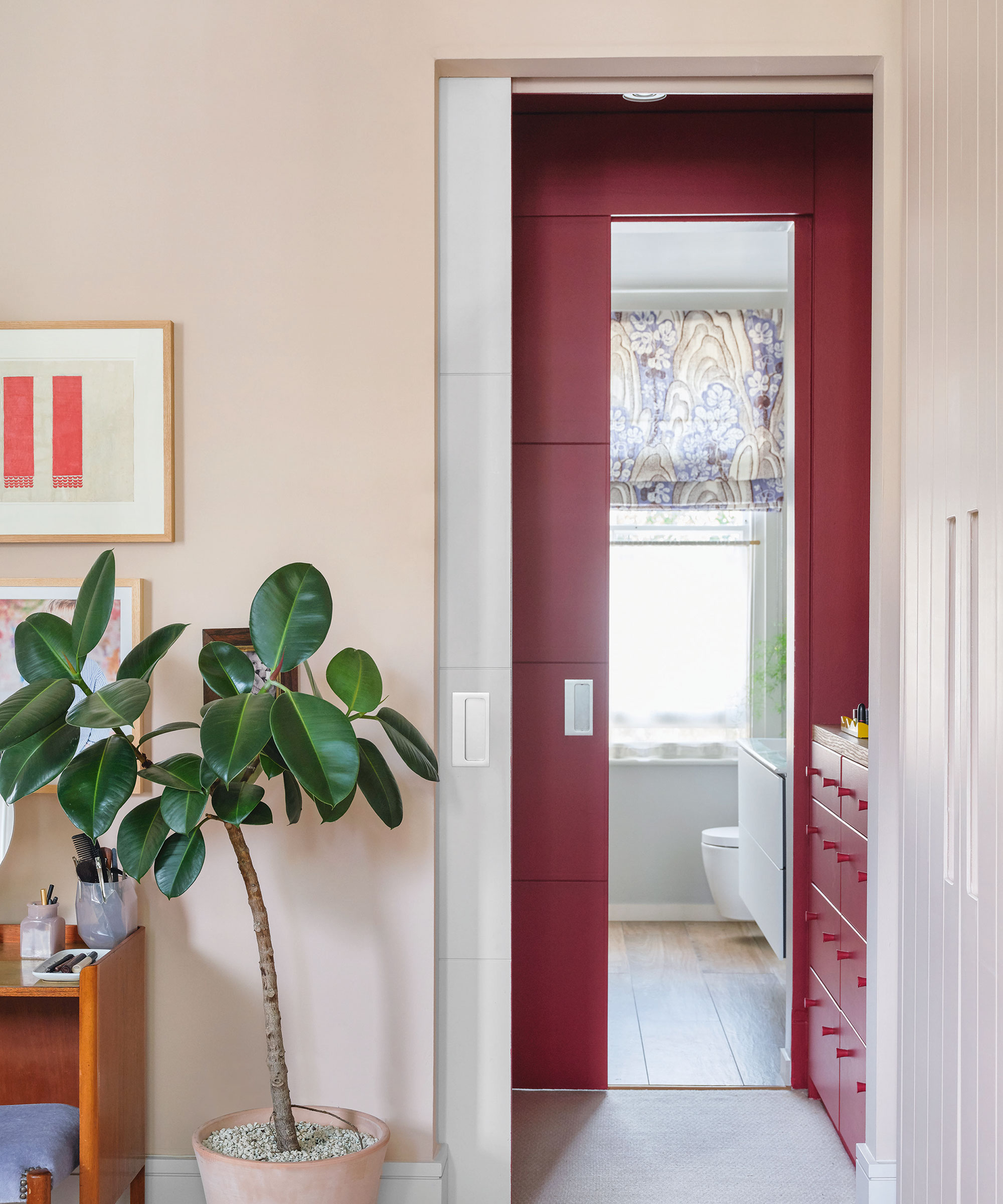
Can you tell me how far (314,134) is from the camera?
211 cm

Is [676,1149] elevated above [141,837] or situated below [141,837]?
below

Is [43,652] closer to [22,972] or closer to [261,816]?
[261,816]

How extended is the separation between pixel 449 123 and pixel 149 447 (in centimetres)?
96

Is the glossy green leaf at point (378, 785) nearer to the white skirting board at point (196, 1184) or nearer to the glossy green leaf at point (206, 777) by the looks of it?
the glossy green leaf at point (206, 777)

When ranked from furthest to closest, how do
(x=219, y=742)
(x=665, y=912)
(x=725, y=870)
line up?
(x=665, y=912) → (x=725, y=870) → (x=219, y=742)

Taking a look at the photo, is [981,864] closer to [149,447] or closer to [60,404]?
[149,447]

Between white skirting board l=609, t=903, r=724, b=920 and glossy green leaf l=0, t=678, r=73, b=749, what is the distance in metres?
3.19

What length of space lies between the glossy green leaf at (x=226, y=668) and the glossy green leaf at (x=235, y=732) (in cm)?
13

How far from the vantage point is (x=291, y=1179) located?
1715 mm

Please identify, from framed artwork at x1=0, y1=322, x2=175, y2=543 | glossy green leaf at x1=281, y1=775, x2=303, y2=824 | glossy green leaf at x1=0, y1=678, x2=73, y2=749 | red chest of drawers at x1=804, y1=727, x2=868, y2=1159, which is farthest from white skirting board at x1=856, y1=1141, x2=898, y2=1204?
framed artwork at x1=0, y1=322, x2=175, y2=543

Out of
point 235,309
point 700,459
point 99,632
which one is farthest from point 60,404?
point 700,459

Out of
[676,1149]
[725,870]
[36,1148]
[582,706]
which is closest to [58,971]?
[36,1148]

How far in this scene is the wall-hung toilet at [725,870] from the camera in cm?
408

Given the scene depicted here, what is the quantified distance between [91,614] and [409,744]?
2.03ft
